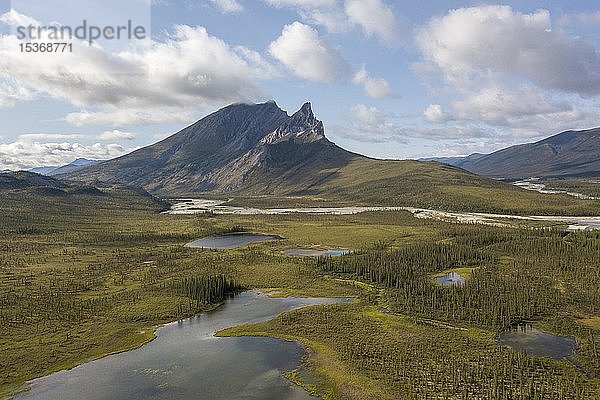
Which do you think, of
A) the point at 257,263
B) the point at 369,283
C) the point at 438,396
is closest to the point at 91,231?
the point at 257,263

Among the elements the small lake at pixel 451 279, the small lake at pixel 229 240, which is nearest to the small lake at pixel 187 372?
the small lake at pixel 451 279

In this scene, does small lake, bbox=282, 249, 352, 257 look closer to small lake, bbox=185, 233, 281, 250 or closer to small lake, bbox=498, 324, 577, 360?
small lake, bbox=185, 233, 281, 250

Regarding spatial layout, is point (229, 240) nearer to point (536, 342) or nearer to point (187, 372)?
point (187, 372)

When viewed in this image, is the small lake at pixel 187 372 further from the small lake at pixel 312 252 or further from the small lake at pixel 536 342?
the small lake at pixel 312 252

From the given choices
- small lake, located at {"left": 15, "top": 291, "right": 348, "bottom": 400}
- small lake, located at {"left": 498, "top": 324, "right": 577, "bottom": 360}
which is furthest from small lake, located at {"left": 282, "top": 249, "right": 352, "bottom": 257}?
small lake, located at {"left": 498, "top": 324, "right": 577, "bottom": 360}

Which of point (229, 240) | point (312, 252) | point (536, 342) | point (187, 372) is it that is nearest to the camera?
point (187, 372)

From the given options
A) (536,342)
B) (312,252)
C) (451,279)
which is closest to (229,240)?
(312,252)

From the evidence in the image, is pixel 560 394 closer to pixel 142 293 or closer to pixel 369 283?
pixel 369 283
